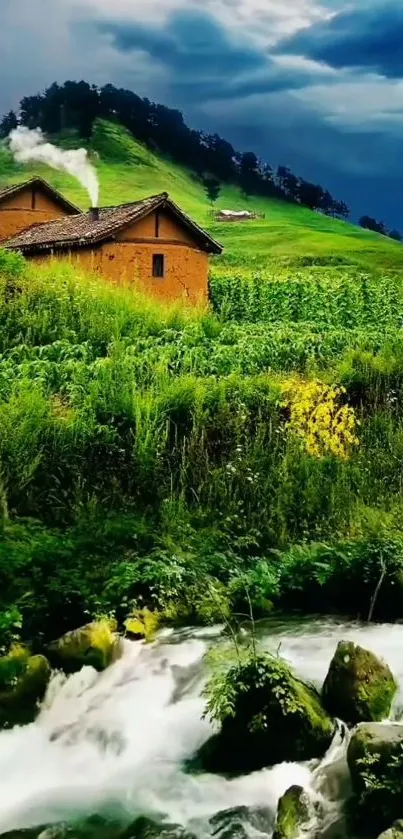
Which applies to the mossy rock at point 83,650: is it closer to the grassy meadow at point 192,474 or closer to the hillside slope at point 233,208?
the grassy meadow at point 192,474

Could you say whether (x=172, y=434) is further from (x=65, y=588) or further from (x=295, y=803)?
(x=295, y=803)

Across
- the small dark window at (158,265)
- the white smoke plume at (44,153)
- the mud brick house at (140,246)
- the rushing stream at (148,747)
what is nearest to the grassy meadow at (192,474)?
the rushing stream at (148,747)

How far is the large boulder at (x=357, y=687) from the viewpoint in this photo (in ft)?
22.7

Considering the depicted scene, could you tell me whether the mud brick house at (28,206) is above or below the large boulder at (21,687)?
above

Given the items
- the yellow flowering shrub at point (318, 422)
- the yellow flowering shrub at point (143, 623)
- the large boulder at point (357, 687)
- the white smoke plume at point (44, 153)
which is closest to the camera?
the large boulder at point (357, 687)

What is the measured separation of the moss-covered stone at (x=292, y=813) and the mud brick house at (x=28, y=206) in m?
32.0

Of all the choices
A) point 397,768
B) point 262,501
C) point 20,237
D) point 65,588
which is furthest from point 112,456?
point 20,237

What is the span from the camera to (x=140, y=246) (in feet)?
96.0

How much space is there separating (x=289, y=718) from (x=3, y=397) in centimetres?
775

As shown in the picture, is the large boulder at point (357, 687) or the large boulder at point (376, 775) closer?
the large boulder at point (376, 775)

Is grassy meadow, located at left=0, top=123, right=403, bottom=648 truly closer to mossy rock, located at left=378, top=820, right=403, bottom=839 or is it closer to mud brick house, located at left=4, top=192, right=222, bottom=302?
mossy rock, located at left=378, top=820, right=403, bottom=839

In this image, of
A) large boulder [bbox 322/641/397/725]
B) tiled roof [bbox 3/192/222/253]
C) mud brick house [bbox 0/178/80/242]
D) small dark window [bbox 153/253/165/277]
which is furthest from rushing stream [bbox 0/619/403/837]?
mud brick house [bbox 0/178/80/242]

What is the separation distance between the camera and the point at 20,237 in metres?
33.3

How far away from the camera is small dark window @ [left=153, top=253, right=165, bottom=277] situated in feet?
97.8
